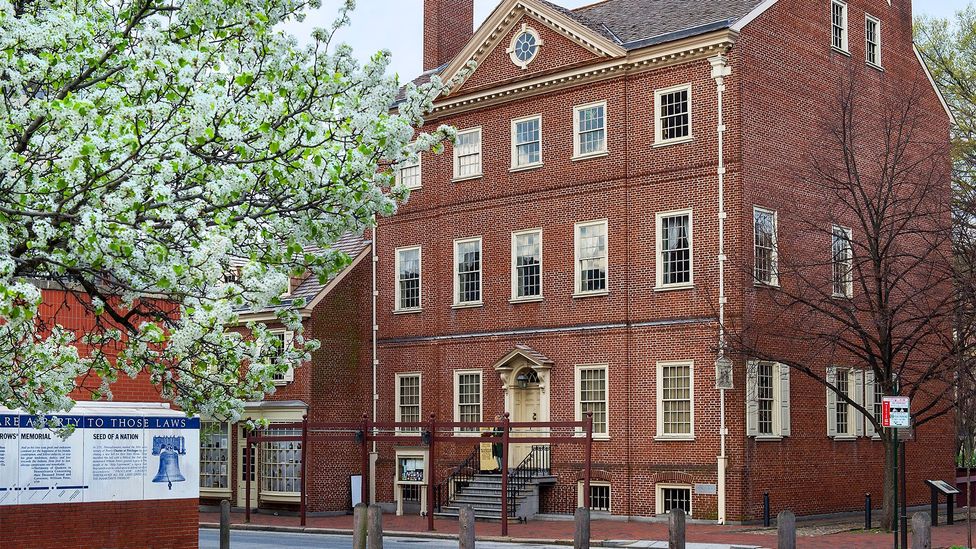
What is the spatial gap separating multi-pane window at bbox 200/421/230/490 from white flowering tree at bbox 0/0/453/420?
29.4 meters

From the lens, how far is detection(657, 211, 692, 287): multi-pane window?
107 feet

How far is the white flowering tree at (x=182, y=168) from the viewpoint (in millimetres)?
10195

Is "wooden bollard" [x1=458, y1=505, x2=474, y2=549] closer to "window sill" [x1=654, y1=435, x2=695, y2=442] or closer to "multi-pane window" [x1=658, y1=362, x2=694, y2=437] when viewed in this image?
"window sill" [x1=654, y1=435, x2=695, y2=442]

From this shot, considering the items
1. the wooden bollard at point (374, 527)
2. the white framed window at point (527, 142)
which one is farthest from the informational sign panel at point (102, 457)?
the white framed window at point (527, 142)

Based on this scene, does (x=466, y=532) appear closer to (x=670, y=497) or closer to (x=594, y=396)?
(x=670, y=497)

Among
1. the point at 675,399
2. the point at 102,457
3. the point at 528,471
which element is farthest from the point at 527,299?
the point at 102,457

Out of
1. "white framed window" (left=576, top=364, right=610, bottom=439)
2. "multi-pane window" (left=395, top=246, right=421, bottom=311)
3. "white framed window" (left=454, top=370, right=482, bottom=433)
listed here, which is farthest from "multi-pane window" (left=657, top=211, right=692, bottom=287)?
"multi-pane window" (left=395, top=246, right=421, bottom=311)

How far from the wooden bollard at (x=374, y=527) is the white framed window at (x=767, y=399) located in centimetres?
1239

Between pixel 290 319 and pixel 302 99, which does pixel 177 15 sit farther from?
pixel 290 319

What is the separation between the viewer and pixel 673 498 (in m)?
32.3

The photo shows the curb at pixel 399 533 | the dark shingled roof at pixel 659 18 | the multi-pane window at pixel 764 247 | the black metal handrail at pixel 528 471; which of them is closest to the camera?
the curb at pixel 399 533

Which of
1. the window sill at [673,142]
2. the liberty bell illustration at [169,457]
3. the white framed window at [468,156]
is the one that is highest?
the white framed window at [468,156]

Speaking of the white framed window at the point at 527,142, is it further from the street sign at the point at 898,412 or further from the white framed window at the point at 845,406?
the street sign at the point at 898,412

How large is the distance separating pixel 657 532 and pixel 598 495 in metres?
4.23
